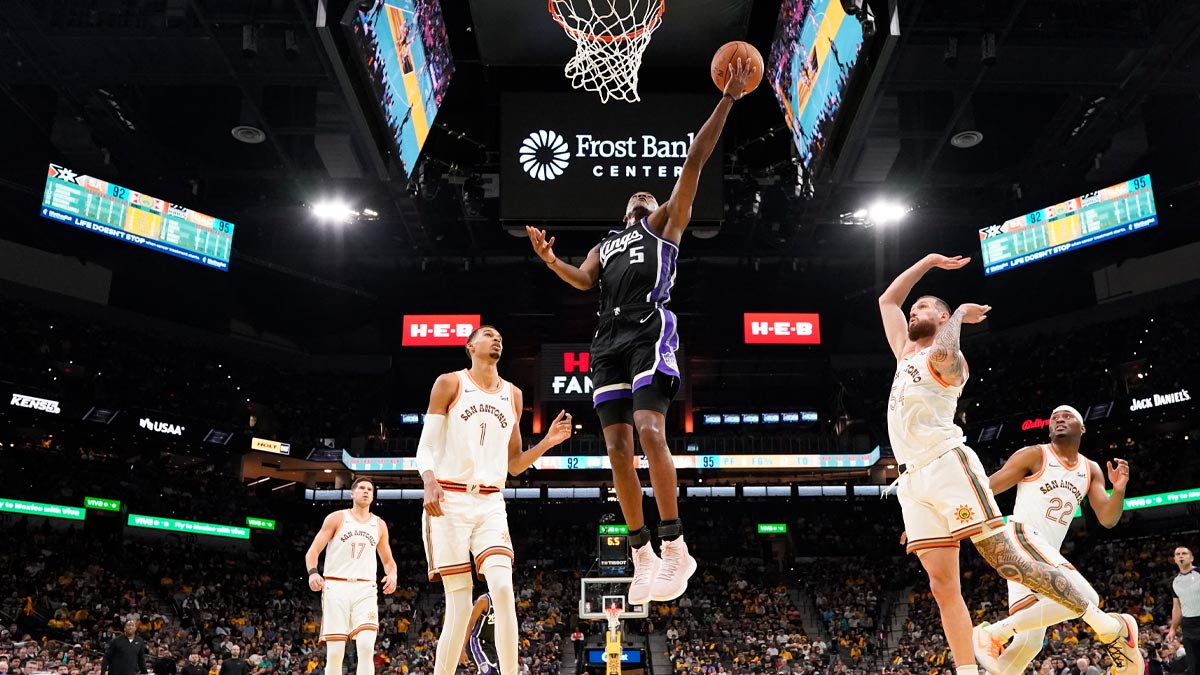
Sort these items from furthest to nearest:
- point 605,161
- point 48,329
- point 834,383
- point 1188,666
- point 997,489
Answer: point 834,383 < point 48,329 < point 605,161 < point 1188,666 < point 997,489

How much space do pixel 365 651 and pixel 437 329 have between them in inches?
→ 944

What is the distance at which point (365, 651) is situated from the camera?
9.63m

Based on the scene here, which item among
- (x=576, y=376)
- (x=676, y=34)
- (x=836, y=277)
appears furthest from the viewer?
(x=836, y=277)

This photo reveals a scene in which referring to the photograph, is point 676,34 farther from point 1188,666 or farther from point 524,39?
point 1188,666

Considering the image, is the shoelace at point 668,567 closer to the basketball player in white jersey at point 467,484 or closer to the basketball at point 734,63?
the basketball player in white jersey at point 467,484

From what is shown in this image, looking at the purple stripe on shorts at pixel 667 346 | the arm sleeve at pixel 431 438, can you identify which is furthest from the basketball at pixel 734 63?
the arm sleeve at pixel 431 438

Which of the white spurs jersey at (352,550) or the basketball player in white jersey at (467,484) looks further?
the white spurs jersey at (352,550)

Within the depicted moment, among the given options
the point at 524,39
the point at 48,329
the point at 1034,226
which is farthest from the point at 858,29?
the point at 48,329

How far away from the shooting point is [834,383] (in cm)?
3753

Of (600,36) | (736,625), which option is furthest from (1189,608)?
(736,625)

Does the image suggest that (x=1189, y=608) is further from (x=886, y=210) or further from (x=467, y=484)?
(x=886, y=210)

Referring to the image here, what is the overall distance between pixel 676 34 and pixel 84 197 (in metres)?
14.1

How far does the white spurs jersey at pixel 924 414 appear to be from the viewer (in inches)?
241

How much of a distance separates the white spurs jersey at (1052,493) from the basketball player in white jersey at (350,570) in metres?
5.98
